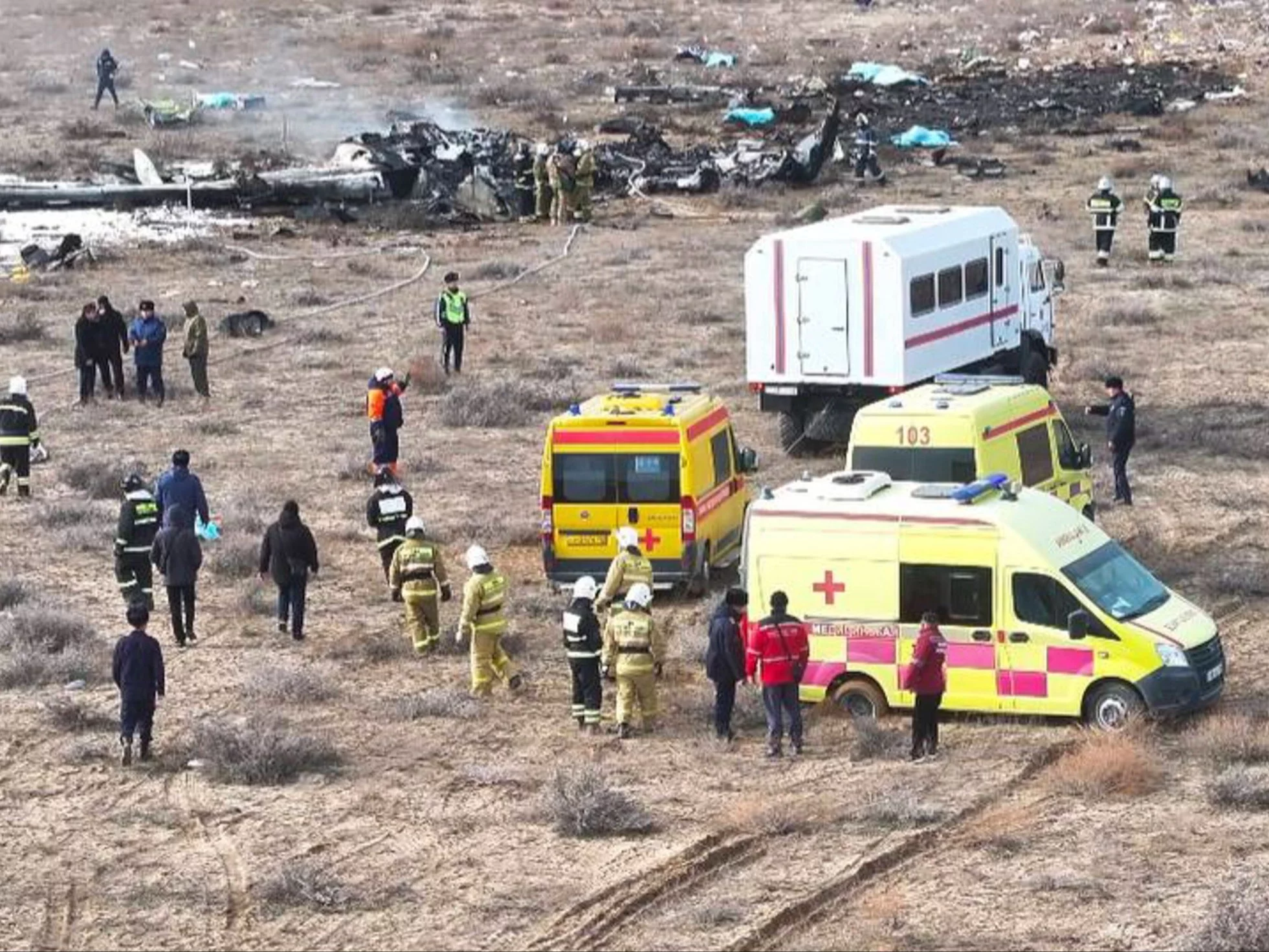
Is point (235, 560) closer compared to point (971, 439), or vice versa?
point (971, 439)

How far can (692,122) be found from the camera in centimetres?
6462

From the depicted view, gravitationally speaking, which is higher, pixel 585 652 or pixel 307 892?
pixel 585 652

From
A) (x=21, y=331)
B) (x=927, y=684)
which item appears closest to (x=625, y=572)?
(x=927, y=684)

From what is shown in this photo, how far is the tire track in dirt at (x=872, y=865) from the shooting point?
15.2m

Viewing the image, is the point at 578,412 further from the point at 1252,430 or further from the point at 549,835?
the point at 1252,430

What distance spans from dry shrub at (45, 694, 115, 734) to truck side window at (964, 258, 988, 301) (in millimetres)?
13419

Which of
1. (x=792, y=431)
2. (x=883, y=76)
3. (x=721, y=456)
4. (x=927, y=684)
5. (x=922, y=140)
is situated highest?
(x=883, y=76)

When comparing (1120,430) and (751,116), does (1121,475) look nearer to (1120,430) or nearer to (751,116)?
(1120,430)

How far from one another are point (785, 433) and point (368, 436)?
525cm

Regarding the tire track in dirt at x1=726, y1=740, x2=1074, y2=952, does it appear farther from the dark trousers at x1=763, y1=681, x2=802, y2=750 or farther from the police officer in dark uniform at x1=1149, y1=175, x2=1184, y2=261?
the police officer in dark uniform at x1=1149, y1=175, x2=1184, y2=261

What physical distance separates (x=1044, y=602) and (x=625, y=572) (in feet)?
11.8

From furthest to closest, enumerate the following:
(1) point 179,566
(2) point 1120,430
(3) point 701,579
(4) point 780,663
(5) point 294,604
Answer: (2) point 1120,430 → (3) point 701,579 → (5) point 294,604 → (1) point 179,566 → (4) point 780,663

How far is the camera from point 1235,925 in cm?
1458

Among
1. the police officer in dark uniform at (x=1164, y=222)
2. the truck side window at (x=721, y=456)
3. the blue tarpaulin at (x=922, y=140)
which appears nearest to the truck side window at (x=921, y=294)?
the truck side window at (x=721, y=456)
